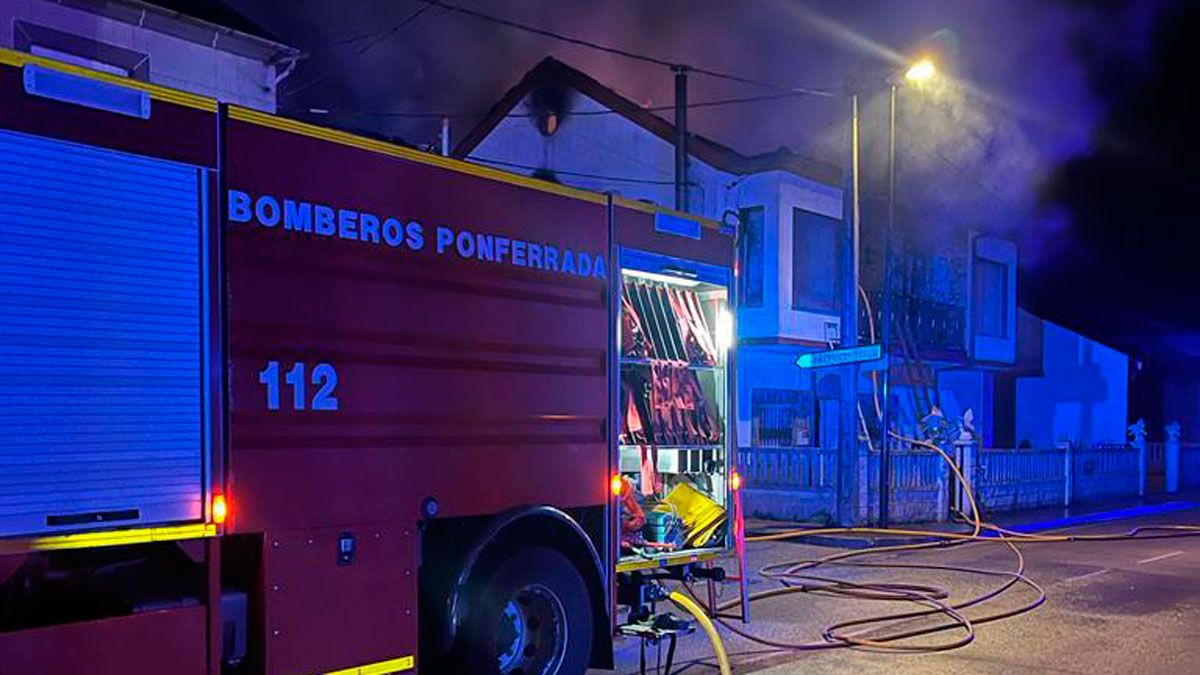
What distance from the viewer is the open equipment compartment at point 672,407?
6793 millimetres

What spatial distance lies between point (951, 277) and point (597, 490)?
21094mm

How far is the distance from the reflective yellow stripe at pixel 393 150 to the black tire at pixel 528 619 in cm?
204

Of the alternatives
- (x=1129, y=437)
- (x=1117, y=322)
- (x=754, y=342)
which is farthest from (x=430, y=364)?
(x=1117, y=322)

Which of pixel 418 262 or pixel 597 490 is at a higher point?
pixel 418 262

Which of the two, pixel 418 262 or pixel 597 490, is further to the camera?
pixel 597 490

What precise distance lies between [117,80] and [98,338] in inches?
40.2

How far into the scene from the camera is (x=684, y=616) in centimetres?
879

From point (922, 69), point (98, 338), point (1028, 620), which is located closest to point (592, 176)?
point (922, 69)

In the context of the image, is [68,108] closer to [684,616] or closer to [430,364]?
[430,364]

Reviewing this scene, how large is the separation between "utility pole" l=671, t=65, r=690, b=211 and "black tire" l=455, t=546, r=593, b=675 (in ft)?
37.3

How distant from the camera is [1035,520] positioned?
1733cm

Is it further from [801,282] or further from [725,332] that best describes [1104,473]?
[725,332]

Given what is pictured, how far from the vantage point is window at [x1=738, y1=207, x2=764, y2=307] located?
19.7 metres

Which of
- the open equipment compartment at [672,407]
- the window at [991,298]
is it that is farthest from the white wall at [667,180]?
the open equipment compartment at [672,407]
